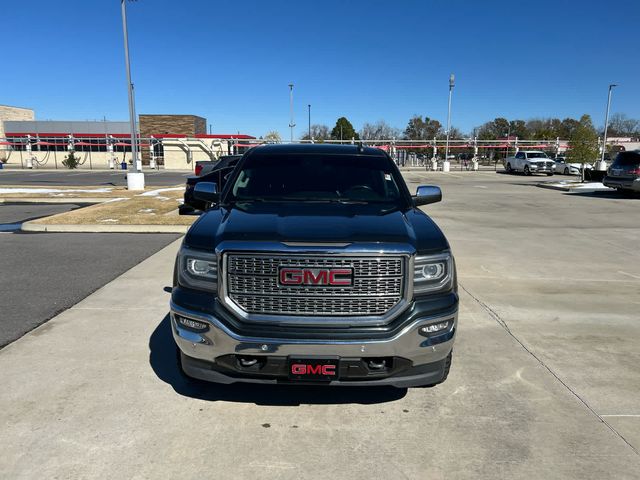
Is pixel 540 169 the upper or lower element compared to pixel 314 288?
upper

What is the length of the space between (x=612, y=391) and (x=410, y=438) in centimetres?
178

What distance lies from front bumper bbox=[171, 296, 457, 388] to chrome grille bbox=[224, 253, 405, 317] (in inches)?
6.5

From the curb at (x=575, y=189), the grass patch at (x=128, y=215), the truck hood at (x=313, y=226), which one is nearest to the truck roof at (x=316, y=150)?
→ the truck hood at (x=313, y=226)

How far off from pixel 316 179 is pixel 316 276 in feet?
5.33

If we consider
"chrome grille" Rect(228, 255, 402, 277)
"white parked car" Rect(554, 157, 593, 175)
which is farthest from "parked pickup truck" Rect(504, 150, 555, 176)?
"chrome grille" Rect(228, 255, 402, 277)

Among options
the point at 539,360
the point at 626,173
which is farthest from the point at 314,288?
the point at 626,173

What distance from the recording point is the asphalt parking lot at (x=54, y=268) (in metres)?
5.25

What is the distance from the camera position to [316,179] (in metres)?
4.41

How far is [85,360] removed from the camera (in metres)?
4.11

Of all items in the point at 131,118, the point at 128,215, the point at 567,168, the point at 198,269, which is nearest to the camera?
the point at 198,269

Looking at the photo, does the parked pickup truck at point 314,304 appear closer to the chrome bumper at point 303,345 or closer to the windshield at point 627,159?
the chrome bumper at point 303,345

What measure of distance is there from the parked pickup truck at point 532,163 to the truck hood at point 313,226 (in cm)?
3807

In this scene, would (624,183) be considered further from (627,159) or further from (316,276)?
(316,276)

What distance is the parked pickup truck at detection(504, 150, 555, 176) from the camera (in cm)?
3769
